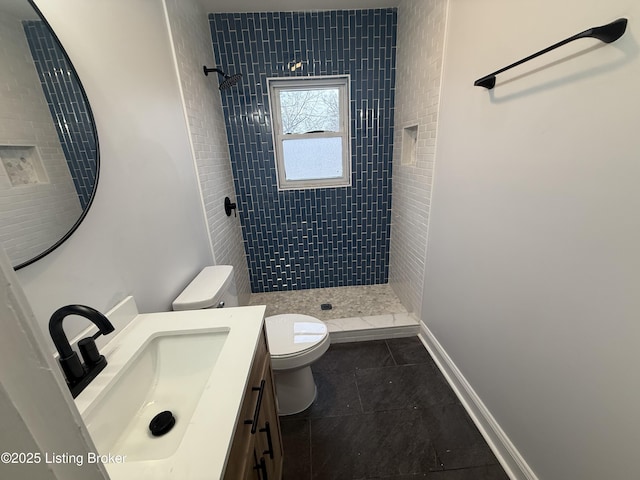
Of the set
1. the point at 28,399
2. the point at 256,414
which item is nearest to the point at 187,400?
the point at 256,414

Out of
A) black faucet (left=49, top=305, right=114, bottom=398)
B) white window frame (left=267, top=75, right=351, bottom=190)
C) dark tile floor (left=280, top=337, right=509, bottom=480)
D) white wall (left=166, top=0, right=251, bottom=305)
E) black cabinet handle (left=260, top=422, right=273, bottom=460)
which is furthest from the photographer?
white window frame (left=267, top=75, right=351, bottom=190)

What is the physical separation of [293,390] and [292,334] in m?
0.31

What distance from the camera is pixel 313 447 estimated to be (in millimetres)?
1335

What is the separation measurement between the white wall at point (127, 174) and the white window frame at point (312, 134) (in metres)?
0.95

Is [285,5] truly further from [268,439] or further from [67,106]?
[268,439]

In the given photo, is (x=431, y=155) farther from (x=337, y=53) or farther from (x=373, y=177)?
(x=337, y=53)

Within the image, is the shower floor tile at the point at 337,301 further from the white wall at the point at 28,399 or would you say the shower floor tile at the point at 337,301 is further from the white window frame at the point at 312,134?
the white wall at the point at 28,399

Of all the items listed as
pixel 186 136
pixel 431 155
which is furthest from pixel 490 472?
pixel 186 136

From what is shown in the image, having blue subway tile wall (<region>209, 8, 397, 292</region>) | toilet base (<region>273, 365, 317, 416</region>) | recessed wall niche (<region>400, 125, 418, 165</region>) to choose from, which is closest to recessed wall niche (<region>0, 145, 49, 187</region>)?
toilet base (<region>273, 365, 317, 416</region>)

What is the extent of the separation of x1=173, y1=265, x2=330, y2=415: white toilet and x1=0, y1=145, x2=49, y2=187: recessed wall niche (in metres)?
0.70

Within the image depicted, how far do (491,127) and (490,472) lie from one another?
1515 millimetres

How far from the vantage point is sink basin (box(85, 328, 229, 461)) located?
69 cm

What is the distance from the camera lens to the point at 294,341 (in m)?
1.43

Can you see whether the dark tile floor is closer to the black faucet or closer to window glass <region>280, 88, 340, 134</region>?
the black faucet
